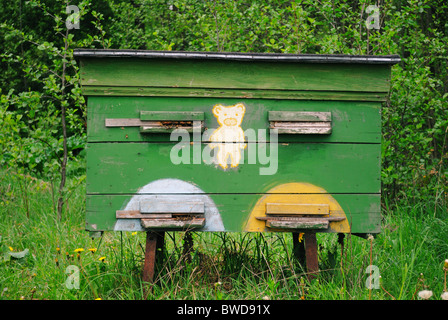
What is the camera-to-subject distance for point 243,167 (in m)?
2.52

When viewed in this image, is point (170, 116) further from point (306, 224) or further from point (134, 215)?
point (306, 224)

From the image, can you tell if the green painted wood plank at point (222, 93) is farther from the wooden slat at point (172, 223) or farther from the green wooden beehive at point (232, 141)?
the wooden slat at point (172, 223)

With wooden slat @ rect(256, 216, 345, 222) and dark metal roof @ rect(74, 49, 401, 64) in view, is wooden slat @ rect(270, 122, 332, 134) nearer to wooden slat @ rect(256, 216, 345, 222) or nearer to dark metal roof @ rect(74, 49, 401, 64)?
dark metal roof @ rect(74, 49, 401, 64)

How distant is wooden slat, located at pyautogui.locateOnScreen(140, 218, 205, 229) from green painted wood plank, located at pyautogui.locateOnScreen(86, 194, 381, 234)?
0.47ft

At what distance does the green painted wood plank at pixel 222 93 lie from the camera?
248 centimetres

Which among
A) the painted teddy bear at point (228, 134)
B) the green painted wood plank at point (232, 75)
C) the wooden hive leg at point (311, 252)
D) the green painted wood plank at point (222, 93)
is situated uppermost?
the green painted wood plank at point (232, 75)

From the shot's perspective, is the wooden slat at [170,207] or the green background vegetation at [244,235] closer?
the wooden slat at [170,207]

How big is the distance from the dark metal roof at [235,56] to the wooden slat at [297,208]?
83 cm

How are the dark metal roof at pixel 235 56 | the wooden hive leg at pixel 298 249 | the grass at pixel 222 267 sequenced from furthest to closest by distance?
the wooden hive leg at pixel 298 249
the grass at pixel 222 267
the dark metal roof at pixel 235 56

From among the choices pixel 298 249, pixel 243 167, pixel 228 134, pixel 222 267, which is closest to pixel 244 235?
pixel 298 249

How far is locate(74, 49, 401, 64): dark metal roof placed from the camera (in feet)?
7.98

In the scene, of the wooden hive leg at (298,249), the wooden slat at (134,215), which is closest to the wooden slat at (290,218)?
the wooden slat at (134,215)

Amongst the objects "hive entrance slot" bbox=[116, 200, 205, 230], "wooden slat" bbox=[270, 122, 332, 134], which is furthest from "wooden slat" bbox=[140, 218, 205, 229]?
"wooden slat" bbox=[270, 122, 332, 134]

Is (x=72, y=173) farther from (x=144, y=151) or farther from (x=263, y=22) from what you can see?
(x=144, y=151)
